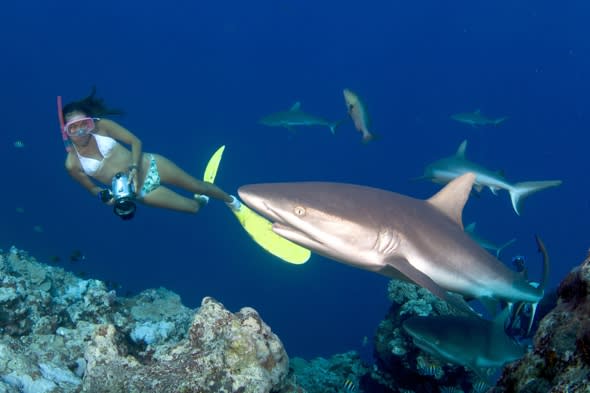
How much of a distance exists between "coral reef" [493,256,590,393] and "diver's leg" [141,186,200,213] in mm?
6256

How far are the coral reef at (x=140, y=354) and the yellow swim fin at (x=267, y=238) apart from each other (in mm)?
1874

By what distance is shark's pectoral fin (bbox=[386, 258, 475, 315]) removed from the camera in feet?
10.8

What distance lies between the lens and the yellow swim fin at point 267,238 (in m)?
6.54

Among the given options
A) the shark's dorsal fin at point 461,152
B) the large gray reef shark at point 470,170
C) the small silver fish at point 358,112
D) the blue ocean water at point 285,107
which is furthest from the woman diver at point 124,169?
the blue ocean water at point 285,107

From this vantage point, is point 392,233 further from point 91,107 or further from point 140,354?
point 91,107

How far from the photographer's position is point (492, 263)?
4199mm

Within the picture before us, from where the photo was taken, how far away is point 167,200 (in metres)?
7.86

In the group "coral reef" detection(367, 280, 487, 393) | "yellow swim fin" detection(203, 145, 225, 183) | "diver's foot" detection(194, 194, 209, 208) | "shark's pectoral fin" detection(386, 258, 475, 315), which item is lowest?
"coral reef" detection(367, 280, 487, 393)

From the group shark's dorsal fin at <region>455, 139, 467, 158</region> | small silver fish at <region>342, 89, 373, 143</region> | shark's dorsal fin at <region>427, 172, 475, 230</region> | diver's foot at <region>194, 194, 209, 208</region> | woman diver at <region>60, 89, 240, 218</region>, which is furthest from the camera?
shark's dorsal fin at <region>455, 139, 467, 158</region>

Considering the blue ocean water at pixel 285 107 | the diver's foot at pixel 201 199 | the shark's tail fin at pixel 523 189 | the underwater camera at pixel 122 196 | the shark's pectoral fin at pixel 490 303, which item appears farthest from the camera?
the blue ocean water at pixel 285 107

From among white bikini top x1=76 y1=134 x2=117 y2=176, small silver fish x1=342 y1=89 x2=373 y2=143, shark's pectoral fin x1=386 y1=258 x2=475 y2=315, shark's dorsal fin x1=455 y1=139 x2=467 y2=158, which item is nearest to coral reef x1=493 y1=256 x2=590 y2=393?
shark's pectoral fin x1=386 y1=258 x2=475 y2=315

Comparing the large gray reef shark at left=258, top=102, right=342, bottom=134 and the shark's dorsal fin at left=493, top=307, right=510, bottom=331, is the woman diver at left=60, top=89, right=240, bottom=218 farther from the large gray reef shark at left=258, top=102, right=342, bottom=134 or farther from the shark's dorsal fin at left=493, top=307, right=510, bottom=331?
the large gray reef shark at left=258, top=102, right=342, bottom=134

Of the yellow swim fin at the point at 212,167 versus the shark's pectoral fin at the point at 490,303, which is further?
the yellow swim fin at the point at 212,167

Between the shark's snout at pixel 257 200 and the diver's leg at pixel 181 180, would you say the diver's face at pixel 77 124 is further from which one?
the shark's snout at pixel 257 200
